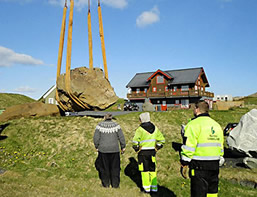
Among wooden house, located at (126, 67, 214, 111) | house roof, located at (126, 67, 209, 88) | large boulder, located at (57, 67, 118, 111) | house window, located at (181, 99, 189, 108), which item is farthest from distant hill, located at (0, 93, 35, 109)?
house window, located at (181, 99, 189, 108)

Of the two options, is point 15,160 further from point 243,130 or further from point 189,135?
point 243,130

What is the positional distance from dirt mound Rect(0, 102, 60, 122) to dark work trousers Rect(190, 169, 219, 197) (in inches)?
455

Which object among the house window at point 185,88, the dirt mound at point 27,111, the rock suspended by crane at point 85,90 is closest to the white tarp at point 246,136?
the rock suspended by crane at point 85,90

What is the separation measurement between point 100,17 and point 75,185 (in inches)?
312

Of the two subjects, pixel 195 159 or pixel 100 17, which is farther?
pixel 100 17

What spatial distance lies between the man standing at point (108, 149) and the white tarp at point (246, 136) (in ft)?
21.2

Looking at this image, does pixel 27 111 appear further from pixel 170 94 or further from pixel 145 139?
pixel 170 94

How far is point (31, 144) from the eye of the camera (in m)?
9.79

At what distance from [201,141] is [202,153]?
23 cm

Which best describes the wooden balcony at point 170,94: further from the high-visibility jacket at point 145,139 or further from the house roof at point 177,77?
the high-visibility jacket at point 145,139

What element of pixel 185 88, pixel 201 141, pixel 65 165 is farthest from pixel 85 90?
pixel 185 88

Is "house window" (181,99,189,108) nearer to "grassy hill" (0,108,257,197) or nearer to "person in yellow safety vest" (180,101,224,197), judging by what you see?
"grassy hill" (0,108,257,197)

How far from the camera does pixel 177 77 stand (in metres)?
42.8

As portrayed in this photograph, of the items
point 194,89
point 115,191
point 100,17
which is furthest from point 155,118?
point 194,89
